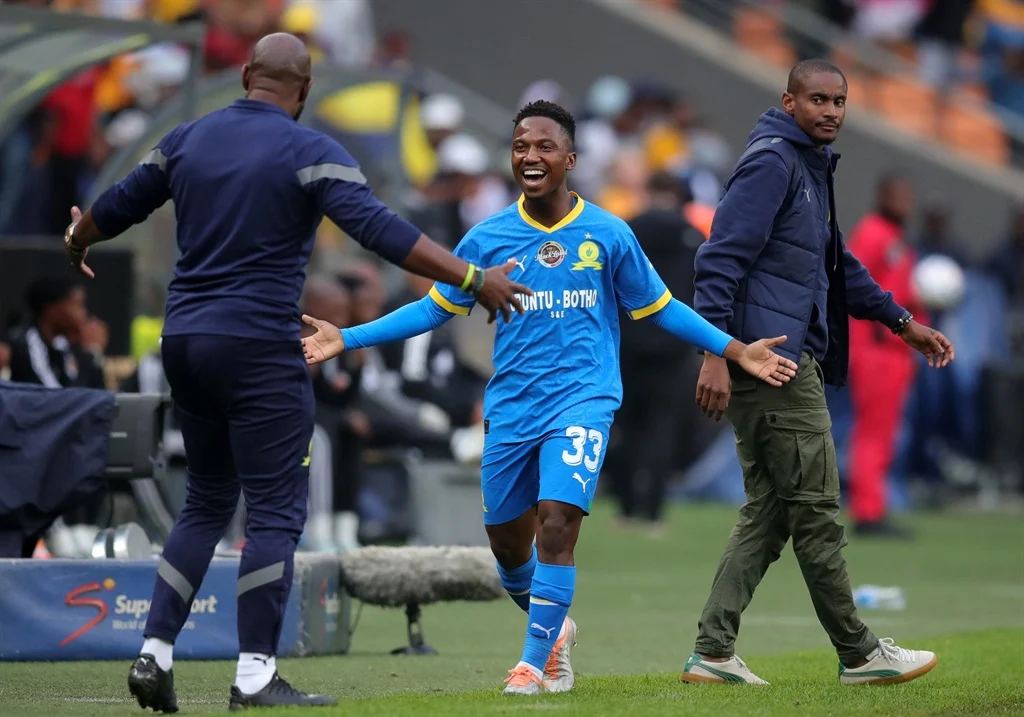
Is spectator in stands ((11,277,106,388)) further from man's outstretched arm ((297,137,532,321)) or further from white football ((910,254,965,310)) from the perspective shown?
white football ((910,254,965,310))

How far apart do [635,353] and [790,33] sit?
33.7 ft

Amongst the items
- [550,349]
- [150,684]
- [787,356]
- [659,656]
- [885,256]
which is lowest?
[659,656]

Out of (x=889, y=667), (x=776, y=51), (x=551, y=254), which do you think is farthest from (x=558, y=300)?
(x=776, y=51)

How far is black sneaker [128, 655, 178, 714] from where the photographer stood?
21.9 feet

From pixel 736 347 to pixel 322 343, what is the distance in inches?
61.7

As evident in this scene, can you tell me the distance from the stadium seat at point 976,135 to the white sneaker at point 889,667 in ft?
61.4

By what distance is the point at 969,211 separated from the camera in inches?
1002

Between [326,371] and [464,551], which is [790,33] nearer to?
[326,371]

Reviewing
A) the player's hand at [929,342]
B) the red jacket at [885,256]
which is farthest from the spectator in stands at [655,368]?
the player's hand at [929,342]

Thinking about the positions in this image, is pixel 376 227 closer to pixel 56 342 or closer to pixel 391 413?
pixel 56 342

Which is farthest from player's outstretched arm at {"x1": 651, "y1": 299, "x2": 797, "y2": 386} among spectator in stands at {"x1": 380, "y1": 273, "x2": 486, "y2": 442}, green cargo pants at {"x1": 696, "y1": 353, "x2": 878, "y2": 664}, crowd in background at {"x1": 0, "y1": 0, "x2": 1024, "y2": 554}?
spectator in stands at {"x1": 380, "y1": 273, "x2": 486, "y2": 442}

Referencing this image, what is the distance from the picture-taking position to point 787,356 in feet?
24.9

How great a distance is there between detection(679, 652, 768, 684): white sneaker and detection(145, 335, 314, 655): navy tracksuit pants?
6.19ft

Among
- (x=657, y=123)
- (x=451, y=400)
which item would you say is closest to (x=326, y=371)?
(x=451, y=400)
